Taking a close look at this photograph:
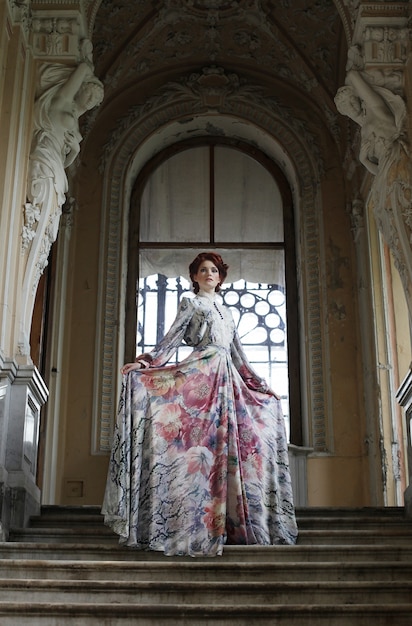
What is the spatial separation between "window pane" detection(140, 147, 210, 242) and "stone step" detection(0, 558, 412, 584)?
5324 millimetres

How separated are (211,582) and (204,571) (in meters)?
0.28

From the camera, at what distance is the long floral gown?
570 centimetres

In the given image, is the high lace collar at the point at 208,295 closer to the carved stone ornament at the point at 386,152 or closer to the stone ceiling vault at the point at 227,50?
the carved stone ornament at the point at 386,152

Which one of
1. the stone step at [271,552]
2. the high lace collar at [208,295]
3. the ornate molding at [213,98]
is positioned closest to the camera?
the stone step at [271,552]

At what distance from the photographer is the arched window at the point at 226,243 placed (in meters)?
9.59

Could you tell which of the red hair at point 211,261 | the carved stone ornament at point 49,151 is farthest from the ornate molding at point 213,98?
the red hair at point 211,261

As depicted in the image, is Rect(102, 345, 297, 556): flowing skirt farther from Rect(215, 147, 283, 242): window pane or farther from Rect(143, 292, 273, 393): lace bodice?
Rect(215, 147, 283, 242): window pane

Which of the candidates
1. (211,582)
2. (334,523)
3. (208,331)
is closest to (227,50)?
(208,331)

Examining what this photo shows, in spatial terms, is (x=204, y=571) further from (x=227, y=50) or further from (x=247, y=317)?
(x=227, y=50)

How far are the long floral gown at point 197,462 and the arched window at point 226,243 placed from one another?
10.4 feet

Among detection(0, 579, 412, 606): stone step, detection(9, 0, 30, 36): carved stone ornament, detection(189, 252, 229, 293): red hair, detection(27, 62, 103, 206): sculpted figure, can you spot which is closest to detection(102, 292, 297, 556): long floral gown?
detection(189, 252, 229, 293): red hair

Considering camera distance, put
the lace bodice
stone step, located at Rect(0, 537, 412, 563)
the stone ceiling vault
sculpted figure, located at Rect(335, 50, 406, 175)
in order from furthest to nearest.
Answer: the stone ceiling vault < sculpted figure, located at Rect(335, 50, 406, 175) < the lace bodice < stone step, located at Rect(0, 537, 412, 563)

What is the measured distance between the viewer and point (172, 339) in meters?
6.41

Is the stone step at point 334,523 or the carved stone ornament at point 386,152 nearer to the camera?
the stone step at point 334,523
